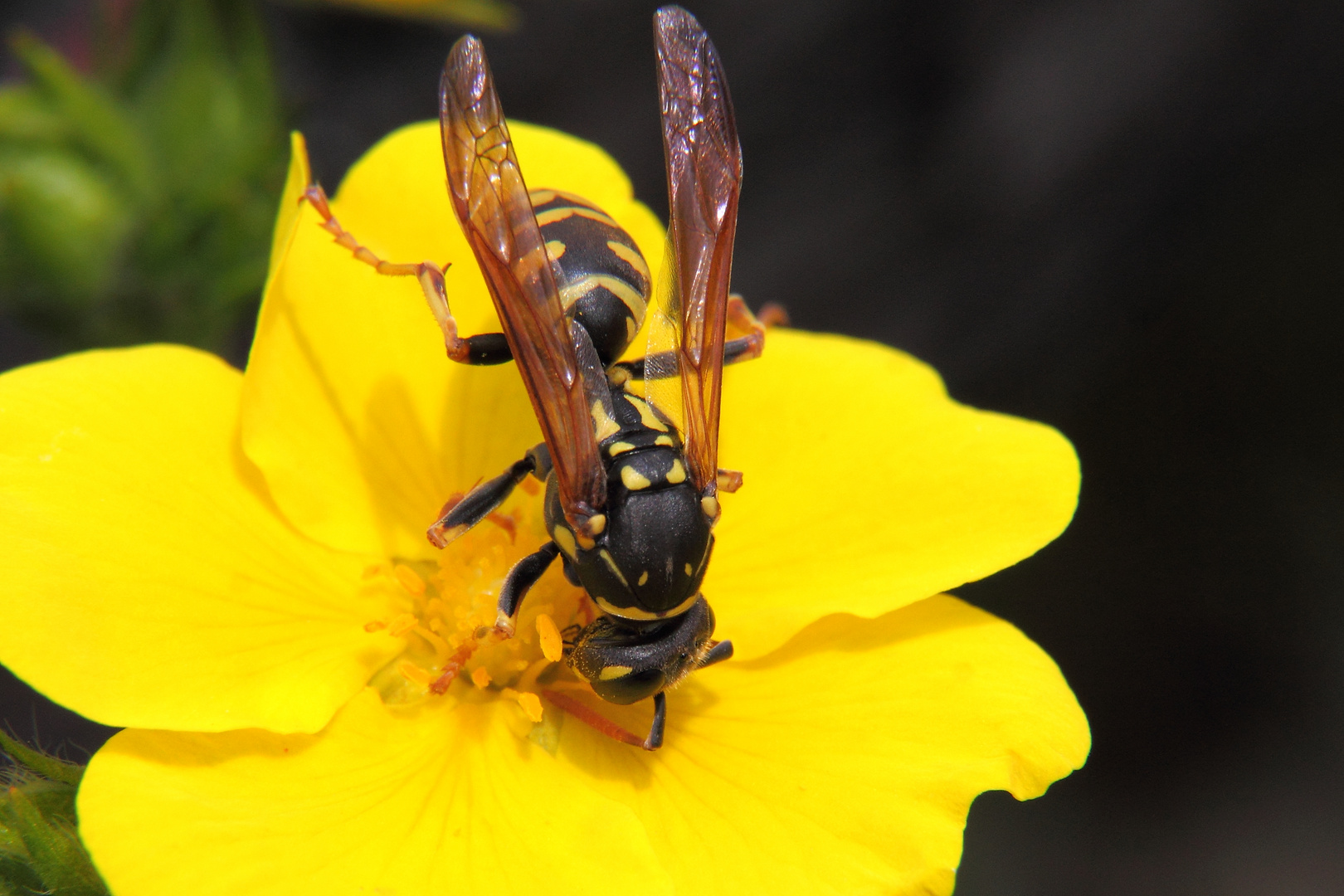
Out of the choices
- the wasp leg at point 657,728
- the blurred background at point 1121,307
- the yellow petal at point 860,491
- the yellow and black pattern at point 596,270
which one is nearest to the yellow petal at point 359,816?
the wasp leg at point 657,728

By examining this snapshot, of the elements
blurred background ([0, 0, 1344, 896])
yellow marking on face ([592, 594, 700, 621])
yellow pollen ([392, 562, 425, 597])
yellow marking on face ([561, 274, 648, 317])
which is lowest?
blurred background ([0, 0, 1344, 896])

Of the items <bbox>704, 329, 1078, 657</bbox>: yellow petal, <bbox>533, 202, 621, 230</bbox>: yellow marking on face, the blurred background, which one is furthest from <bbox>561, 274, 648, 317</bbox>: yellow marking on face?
the blurred background

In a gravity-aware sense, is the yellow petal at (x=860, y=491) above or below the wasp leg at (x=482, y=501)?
below

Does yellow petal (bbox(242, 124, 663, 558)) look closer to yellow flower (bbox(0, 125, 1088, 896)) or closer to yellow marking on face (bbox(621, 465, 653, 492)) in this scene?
yellow flower (bbox(0, 125, 1088, 896))

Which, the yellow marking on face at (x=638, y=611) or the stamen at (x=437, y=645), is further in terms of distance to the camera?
the stamen at (x=437, y=645)

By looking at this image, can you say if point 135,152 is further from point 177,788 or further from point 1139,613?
point 1139,613

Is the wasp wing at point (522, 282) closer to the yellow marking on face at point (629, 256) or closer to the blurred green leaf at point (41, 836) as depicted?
the yellow marking on face at point (629, 256)
